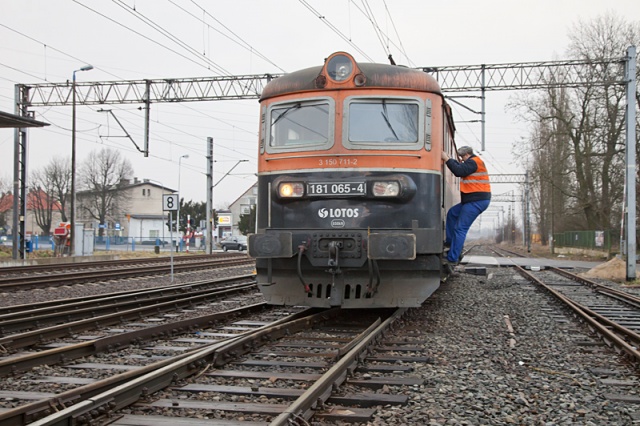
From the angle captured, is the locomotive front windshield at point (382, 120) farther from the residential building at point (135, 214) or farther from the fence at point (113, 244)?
the residential building at point (135, 214)

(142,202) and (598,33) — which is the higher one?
(598,33)

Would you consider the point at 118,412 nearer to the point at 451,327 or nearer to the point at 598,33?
the point at 451,327

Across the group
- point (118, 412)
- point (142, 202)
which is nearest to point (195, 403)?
point (118, 412)

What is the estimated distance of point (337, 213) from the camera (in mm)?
8055

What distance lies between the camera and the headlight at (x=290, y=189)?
8.25 m

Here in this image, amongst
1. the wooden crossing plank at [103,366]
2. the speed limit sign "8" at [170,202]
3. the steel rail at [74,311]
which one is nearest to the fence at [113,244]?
the speed limit sign "8" at [170,202]

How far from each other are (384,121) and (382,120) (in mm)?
30

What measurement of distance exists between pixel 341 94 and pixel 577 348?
425 centimetres

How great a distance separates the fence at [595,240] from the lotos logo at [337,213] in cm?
2910

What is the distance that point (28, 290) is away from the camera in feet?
48.2

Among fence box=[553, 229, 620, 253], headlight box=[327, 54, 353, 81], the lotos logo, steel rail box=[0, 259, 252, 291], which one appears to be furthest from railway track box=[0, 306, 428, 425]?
fence box=[553, 229, 620, 253]

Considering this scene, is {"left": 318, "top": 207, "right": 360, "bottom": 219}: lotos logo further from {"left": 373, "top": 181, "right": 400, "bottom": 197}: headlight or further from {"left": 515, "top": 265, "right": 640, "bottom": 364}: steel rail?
{"left": 515, "top": 265, "right": 640, "bottom": 364}: steel rail

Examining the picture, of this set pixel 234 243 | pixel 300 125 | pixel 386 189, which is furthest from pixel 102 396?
pixel 234 243

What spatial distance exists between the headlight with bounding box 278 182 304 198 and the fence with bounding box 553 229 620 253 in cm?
2927
